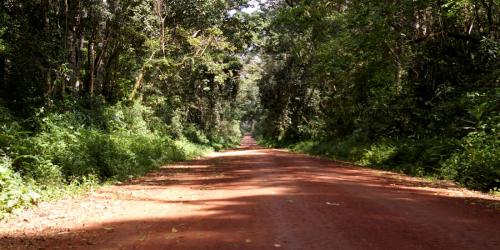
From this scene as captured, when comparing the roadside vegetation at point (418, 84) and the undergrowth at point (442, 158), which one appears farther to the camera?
the roadside vegetation at point (418, 84)

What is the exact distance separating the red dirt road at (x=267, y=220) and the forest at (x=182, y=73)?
1.21m

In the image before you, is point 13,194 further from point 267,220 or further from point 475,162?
point 475,162

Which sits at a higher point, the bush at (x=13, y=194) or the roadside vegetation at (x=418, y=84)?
the roadside vegetation at (x=418, y=84)

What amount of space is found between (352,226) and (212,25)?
15.0 meters

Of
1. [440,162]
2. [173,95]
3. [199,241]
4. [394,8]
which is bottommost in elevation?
[199,241]

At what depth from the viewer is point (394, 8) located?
13.2 m

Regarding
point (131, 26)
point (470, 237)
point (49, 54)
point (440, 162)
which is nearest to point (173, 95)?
point (131, 26)

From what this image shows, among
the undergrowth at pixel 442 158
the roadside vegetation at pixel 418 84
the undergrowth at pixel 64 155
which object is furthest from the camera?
the roadside vegetation at pixel 418 84

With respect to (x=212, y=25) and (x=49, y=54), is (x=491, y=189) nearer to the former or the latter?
(x=49, y=54)

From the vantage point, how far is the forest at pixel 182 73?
864cm

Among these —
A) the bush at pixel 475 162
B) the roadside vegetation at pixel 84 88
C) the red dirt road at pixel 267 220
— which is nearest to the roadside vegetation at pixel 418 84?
the bush at pixel 475 162

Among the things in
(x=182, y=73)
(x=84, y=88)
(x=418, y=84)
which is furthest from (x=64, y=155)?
(x=182, y=73)

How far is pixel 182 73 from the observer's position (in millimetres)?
24328

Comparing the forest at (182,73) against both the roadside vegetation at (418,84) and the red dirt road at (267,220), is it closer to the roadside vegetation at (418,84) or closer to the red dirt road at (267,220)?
the roadside vegetation at (418,84)
